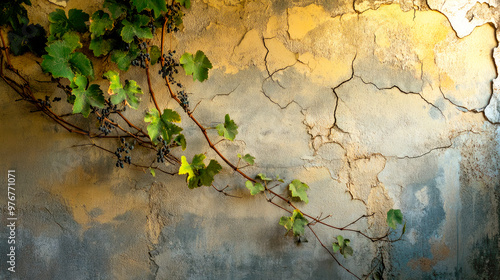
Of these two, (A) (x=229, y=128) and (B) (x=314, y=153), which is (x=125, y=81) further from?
(B) (x=314, y=153)

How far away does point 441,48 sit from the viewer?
6.77 ft

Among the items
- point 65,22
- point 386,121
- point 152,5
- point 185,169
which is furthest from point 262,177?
point 65,22

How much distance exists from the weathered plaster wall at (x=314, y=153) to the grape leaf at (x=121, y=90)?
18 centimetres

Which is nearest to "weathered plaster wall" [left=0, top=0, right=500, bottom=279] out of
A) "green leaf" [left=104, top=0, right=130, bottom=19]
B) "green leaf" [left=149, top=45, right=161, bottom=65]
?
"green leaf" [left=149, top=45, right=161, bottom=65]

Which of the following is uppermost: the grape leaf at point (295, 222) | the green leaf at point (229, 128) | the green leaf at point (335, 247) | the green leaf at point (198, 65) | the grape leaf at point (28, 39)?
the green leaf at point (198, 65)

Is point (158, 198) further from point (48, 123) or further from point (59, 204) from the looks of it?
point (48, 123)

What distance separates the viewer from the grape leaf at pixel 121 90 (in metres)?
1.67

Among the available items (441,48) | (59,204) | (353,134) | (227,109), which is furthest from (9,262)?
(441,48)

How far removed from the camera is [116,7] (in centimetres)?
172

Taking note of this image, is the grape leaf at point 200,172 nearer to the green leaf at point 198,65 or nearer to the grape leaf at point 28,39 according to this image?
the green leaf at point 198,65

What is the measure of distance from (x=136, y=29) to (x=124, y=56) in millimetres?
148

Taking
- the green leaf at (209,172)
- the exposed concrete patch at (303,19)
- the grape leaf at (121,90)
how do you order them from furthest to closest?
the exposed concrete patch at (303,19) < the green leaf at (209,172) < the grape leaf at (121,90)

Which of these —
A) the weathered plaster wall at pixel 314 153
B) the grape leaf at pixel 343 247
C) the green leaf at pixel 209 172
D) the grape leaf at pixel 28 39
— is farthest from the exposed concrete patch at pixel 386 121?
the grape leaf at pixel 28 39

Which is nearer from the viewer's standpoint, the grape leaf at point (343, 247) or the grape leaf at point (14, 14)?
the grape leaf at point (14, 14)
